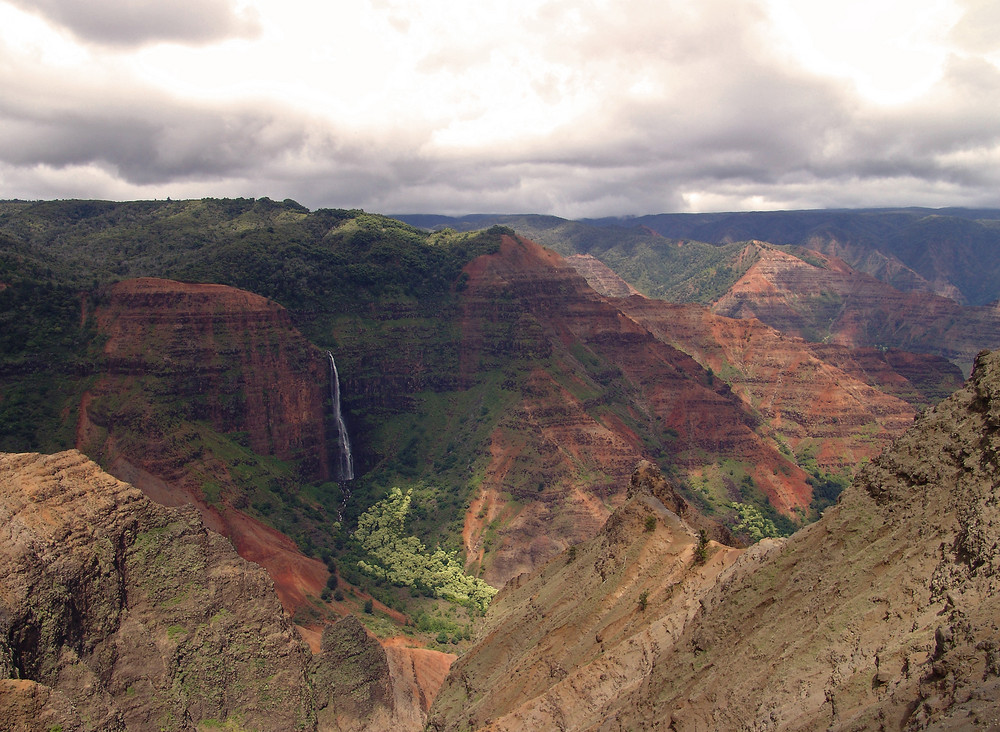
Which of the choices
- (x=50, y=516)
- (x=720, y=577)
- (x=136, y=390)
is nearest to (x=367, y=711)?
(x=50, y=516)

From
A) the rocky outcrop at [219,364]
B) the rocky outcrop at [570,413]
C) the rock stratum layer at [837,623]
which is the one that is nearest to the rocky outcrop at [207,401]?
the rocky outcrop at [219,364]

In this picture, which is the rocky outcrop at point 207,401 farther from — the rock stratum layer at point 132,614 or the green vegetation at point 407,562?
the rock stratum layer at point 132,614

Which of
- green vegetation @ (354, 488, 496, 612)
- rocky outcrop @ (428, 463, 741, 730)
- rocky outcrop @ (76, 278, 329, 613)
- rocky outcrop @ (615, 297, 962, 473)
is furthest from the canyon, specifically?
green vegetation @ (354, 488, 496, 612)

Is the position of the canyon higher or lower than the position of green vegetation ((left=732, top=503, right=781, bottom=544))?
higher

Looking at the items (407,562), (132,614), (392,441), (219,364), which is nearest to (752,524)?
(407,562)

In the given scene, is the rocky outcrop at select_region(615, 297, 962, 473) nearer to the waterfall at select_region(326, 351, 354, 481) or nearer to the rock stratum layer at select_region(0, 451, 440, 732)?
the waterfall at select_region(326, 351, 354, 481)

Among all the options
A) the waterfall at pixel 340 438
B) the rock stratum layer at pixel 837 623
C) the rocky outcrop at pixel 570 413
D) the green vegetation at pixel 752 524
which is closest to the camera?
the rock stratum layer at pixel 837 623
